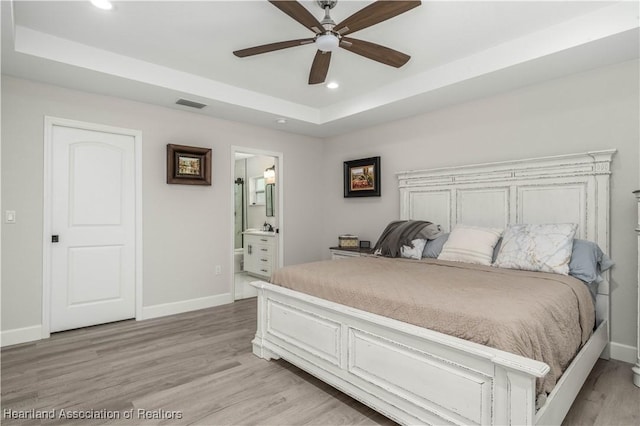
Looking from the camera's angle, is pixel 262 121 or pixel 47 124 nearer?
pixel 47 124

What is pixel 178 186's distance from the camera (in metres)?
4.02

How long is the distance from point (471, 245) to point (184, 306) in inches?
127

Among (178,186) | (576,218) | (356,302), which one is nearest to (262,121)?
(178,186)

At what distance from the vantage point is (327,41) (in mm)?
2178

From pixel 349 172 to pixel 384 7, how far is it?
3.09 metres

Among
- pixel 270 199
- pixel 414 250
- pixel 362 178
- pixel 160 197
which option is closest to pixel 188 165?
pixel 160 197

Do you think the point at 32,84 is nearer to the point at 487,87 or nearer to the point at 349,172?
the point at 349,172

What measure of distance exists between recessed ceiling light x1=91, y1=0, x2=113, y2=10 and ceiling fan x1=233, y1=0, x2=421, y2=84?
34.9 inches

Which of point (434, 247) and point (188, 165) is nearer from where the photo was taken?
point (434, 247)

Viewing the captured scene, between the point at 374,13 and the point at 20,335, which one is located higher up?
the point at 374,13

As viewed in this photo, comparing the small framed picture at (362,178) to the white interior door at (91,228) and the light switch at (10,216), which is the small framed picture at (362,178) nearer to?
the white interior door at (91,228)

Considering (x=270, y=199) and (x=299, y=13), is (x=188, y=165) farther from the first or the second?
(x=299, y=13)

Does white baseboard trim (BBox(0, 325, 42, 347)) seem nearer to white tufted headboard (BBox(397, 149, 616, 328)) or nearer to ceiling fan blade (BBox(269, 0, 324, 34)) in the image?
ceiling fan blade (BBox(269, 0, 324, 34))

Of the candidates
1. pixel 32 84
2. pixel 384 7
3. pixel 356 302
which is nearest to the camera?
pixel 384 7
